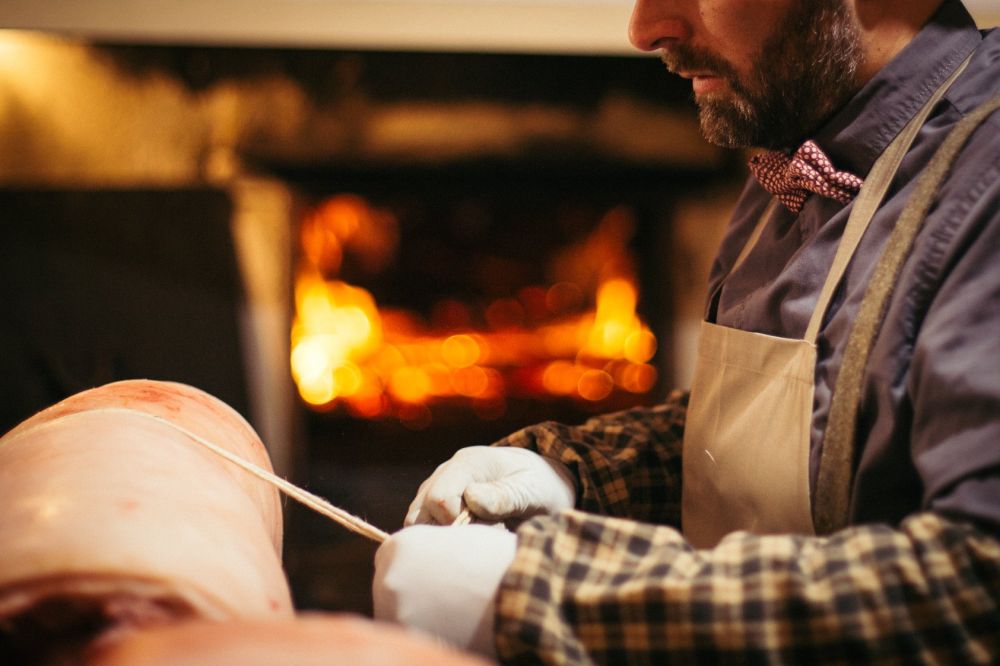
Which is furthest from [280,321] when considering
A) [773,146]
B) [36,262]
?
[773,146]

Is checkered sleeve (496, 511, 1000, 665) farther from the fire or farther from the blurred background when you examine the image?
the fire

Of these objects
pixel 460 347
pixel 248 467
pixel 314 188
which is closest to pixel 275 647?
pixel 248 467

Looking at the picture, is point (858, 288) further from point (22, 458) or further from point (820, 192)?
point (22, 458)

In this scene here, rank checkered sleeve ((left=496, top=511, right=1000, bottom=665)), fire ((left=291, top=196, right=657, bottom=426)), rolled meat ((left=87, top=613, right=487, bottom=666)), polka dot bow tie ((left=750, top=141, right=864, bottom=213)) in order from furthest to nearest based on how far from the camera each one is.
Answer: fire ((left=291, top=196, right=657, bottom=426)) < polka dot bow tie ((left=750, top=141, right=864, bottom=213)) < checkered sleeve ((left=496, top=511, right=1000, bottom=665)) < rolled meat ((left=87, top=613, right=487, bottom=666))

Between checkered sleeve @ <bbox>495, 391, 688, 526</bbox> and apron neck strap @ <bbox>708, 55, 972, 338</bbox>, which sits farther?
checkered sleeve @ <bbox>495, 391, 688, 526</bbox>

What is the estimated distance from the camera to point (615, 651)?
1.85ft

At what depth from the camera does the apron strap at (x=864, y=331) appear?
2.25 ft

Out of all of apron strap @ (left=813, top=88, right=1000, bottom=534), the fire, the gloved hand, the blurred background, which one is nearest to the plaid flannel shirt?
apron strap @ (left=813, top=88, right=1000, bottom=534)

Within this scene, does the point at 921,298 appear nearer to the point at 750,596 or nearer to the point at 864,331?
the point at 864,331

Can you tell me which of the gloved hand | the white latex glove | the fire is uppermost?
the white latex glove

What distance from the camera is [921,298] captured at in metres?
0.66

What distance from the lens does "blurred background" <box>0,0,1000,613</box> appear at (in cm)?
176

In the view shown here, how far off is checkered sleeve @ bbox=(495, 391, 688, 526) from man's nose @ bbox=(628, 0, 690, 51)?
49 centimetres

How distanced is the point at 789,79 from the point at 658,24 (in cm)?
18
